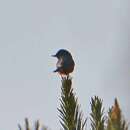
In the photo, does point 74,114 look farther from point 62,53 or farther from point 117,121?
point 62,53

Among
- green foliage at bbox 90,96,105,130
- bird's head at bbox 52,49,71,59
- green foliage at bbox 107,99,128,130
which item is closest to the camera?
green foliage at bbox 107,99,128,130

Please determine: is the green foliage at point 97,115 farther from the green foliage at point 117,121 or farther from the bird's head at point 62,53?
the bird's head at point 62,53

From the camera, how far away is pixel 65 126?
1.50 meters

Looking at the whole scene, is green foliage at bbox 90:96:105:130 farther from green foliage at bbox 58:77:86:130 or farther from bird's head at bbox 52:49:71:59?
bird's head at bbox 52:49:71:59

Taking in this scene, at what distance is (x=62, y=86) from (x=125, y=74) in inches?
19.1

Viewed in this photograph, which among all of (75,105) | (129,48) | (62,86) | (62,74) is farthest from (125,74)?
(62,74)

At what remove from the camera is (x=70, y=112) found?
1547 mm

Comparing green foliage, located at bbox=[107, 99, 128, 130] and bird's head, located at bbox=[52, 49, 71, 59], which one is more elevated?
bird's head, located at bbox=[52, 49, 71, 59]

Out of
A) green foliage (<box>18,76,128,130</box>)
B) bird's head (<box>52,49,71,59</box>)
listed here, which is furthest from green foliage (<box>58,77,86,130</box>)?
bird's head (<box>52,49,71,59</box>)

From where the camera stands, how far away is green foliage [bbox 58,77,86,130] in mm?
1491

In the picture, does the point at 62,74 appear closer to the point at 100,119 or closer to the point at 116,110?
the point at 100,119

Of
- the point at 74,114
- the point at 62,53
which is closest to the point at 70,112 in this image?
the point at 74,114

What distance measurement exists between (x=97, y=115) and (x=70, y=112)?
0.38 ft

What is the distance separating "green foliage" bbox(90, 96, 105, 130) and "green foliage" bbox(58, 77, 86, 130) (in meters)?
0.05
